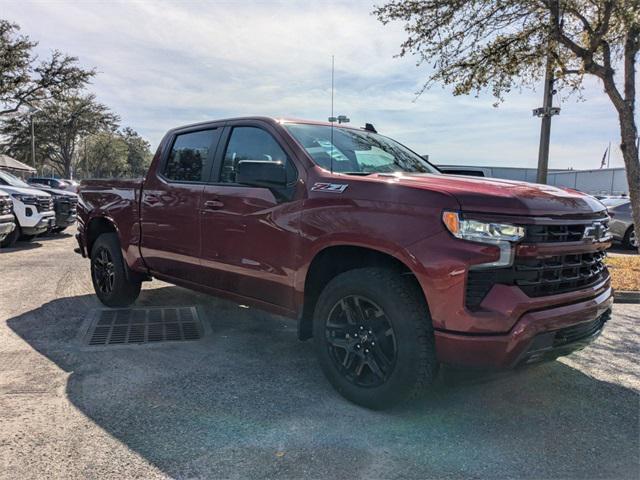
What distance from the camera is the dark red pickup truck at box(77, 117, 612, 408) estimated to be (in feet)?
9.21

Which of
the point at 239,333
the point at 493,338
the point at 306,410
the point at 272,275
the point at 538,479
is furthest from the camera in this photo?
the point at 239,333

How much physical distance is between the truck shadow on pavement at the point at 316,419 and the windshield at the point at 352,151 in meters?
1.64

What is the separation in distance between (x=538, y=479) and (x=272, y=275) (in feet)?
7.05

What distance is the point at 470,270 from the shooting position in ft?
9.11

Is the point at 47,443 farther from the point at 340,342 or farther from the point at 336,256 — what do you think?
the point at 336,256

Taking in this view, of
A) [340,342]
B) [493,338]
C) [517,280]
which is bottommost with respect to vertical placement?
[340,342]

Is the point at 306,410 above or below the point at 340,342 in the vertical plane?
below

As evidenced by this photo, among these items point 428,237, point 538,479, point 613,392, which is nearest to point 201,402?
point 428,237

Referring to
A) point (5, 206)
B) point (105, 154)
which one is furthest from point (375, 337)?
point (105, 154)

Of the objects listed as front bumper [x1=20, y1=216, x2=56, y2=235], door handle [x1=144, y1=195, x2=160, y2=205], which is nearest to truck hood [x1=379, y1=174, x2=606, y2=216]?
door handle [x1=144, y1=195, x2=160, y2=205]

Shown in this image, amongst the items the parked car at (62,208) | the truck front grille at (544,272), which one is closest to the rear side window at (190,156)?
the truck front grille at (544,272)

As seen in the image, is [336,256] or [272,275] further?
[272,275]

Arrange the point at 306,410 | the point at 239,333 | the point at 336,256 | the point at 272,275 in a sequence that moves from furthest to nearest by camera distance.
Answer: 1. the point at 239,333
2. the point at 272,275
3. the point at 336,256
4. the point at 306,410

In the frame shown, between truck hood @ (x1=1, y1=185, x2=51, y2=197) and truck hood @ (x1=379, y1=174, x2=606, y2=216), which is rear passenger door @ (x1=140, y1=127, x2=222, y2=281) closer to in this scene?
truck hood @ (x1=379, y1=174, x2=606, y2=216)
